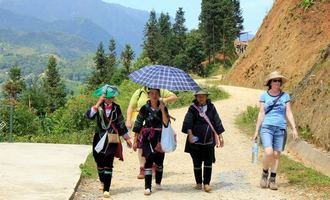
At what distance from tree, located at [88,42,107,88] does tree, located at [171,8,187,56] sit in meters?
11.3

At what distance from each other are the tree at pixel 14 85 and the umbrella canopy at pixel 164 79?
63.0m

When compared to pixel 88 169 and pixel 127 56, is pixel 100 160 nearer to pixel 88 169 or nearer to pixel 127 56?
pixel 88 169

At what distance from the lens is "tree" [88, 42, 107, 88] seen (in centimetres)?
7994

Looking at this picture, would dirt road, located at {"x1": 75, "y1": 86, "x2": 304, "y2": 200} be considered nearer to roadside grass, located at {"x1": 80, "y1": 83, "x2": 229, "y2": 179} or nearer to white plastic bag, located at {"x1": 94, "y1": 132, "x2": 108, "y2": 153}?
roadside grass, located at {"x1": 80, "y1": 83, "x2": 229, "y2": 179}

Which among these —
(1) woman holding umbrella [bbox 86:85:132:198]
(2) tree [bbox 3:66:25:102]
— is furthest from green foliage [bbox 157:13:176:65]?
(1) woman holding umbrella [bbox 86:85:132:198]

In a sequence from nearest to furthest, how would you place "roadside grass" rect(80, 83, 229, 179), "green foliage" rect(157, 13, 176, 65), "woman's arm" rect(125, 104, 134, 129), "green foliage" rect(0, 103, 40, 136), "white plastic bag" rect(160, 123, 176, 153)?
"white plastic bag" rect(160, 123, 176, 153)
"woman's arm" rect(125, 104, 134, 129)
"roadside grass" rect(80, 83, 229, 179)
"green foliage" rect(0, 103, 40, 136)
"green foliage" rect(157, 13, 176, 65)

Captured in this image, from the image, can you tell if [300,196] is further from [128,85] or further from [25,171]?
[128,85]

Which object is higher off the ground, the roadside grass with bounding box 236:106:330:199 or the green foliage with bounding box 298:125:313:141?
the green foliage with bounding box 298:125:313:141

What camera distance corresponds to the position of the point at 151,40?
8888 centimetres

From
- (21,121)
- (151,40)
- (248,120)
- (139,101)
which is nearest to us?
(139,101)

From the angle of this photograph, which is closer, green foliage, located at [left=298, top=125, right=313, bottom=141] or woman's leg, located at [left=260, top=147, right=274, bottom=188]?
woman's leg, located at [left=260, top=147, right=274, bottom=188]

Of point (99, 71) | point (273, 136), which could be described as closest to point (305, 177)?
point (273, 136)

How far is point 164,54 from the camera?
81.2 m

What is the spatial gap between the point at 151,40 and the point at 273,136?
268ft
